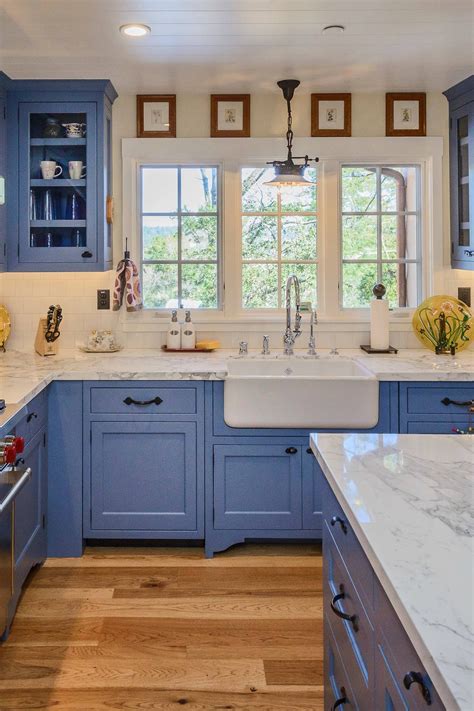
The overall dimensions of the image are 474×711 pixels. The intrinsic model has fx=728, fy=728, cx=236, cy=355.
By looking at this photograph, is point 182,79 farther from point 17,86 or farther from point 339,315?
point 339,315

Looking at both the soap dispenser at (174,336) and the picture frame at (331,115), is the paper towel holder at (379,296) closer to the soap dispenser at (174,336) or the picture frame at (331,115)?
the picture frame at (331,115)

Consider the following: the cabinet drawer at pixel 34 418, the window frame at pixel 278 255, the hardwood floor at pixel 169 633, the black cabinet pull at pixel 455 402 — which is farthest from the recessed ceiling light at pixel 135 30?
the hardwood floor at pixel 169 633

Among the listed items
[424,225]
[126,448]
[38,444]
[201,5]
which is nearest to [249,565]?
[126,448]

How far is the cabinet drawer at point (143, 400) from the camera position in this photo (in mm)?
3373

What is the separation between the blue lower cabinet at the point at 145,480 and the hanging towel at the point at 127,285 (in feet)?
2.66

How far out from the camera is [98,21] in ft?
9.43

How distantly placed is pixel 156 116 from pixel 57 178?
2.21ft

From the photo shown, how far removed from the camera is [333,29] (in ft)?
9.70

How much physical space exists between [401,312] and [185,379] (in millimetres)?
1425

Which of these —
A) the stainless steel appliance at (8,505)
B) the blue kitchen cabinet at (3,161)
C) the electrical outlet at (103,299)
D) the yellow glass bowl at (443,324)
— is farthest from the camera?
the electrical outlet at (103,299)

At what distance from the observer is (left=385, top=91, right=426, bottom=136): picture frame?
399cm

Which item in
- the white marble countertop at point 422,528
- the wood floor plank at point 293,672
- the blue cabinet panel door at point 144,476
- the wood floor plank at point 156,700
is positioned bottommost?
the wood floor plank at point 156,700

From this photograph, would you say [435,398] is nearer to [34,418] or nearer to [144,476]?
[144,476]

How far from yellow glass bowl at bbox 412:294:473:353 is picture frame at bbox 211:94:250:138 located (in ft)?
4.50
